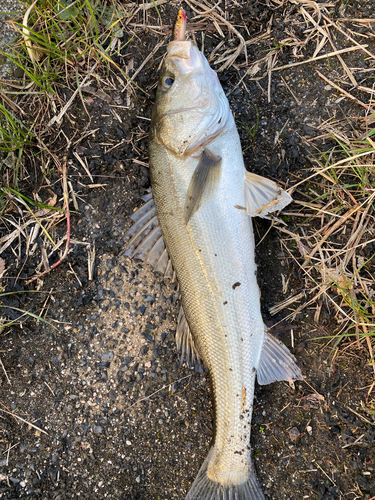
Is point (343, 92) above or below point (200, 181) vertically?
above

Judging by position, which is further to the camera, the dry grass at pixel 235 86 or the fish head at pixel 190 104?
the dry grass at pixel 235 86

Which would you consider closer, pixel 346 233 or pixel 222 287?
pixel 222 287

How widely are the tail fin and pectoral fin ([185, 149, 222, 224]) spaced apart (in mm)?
1956

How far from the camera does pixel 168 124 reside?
9.61ft

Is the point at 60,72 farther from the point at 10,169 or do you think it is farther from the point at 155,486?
the point at 155,486

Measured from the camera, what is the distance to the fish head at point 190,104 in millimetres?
2855

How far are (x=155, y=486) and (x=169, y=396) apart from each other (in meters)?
0.74

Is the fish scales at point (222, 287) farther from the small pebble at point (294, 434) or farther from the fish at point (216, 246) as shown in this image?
the small pebble at point (294, 434)

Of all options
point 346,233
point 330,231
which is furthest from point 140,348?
point 346,233

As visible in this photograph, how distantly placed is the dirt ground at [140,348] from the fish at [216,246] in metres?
0.30

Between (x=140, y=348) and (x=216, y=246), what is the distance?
46.2 inches

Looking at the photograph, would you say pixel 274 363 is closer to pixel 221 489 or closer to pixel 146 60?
pixel 221 489

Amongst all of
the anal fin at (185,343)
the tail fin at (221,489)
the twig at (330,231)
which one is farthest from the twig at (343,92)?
the tail fin at (221,489)

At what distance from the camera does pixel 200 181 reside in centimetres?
282
